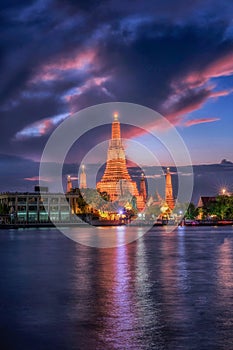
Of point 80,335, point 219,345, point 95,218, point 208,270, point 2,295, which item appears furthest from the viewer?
point 95,218

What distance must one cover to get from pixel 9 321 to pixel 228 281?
9.89 meters

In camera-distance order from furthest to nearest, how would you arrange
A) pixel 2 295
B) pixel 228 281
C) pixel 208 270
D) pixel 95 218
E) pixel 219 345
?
pixel 95 218 < pixel 208 270 < pixel 228 281 < pixel 2 295 < pixel 219 345

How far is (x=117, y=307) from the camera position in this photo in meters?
15.1

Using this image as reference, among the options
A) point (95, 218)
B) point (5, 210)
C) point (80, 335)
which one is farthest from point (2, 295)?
point (5, 210)

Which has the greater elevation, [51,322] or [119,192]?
[119,192]

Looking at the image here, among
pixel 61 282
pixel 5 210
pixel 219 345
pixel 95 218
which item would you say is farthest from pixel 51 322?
pixel 5 210

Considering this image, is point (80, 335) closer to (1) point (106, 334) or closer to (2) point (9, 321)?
(1) point (106, 334)

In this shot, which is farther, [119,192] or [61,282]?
[119,192]

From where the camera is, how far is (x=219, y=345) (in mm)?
10859

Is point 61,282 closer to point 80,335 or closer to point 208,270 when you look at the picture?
point 208,270

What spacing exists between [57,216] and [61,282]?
555 feet

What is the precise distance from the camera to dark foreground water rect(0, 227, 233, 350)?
37.3 ft

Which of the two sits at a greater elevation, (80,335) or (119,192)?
(119,192)

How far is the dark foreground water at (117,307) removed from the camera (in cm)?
1138
